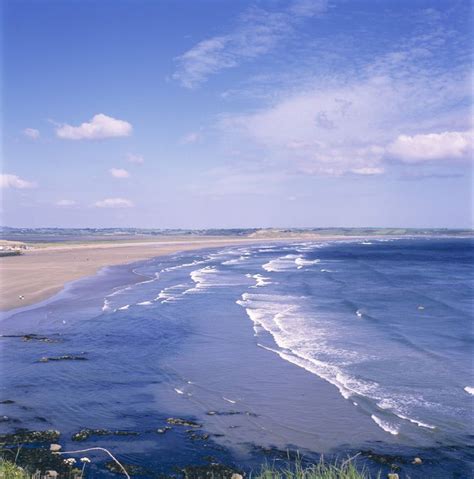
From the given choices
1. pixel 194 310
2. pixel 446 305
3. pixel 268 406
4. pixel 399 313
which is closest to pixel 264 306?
pixel 194 310

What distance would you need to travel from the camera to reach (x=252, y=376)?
15.4 metres

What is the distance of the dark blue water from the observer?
428 inches

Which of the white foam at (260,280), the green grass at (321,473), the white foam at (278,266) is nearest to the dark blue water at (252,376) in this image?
the green grass at (321,473)

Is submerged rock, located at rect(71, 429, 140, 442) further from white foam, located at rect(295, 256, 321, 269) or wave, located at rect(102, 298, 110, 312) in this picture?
white foam, located at rect(295, 256, 321, 269)

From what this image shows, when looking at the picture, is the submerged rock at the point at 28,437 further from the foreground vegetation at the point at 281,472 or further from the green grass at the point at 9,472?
the green grass at the point at 9,472

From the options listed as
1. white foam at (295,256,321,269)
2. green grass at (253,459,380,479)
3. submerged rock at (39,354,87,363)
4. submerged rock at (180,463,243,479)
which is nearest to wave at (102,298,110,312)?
submerged rock at (39,354,87,363)

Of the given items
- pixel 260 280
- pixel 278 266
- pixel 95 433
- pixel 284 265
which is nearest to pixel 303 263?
pixel 284 265

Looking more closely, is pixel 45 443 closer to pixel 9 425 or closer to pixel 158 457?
pixel 9 425

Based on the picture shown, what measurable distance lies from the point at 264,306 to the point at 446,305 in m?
10.7

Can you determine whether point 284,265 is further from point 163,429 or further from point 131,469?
point 131,469

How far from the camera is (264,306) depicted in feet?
92.8

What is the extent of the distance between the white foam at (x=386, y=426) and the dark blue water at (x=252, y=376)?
0.05m

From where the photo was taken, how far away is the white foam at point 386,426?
1142 cm

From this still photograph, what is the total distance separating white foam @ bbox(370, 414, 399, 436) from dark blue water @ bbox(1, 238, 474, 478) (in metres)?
0.05
